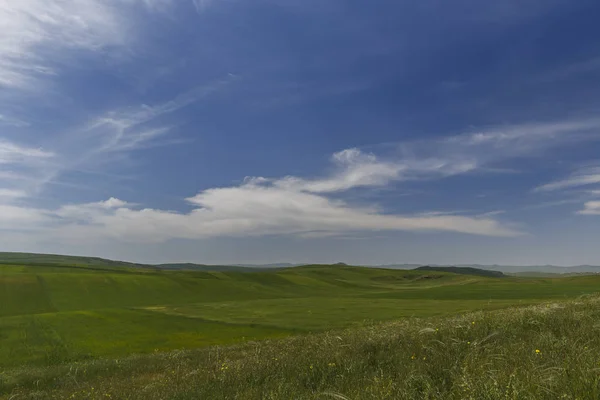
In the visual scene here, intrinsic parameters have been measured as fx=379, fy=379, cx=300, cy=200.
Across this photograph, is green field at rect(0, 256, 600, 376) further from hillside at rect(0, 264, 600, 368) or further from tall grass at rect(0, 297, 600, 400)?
tall grass at rect(0, 297, 600, 400)

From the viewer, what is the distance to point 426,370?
7.95m

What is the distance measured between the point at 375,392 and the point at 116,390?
9049 mm

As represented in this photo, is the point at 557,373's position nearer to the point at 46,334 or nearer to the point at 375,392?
the point at 375,392

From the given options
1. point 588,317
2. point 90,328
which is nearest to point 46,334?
point 90,328

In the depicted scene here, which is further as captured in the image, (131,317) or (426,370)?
(131,317)

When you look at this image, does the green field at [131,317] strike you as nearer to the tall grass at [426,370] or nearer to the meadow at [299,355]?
the meadow at [299,355]

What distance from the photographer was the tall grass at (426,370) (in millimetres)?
5652

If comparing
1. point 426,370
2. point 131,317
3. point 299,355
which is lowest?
point 131,317

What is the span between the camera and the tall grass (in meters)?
5.65

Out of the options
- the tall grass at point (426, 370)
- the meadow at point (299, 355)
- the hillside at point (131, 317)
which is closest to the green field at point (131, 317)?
the hillside at point (131, 317)

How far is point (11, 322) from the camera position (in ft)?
164

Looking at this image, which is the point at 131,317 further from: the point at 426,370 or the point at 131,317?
the point at 426,370

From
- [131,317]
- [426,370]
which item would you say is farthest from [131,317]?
[426,370]

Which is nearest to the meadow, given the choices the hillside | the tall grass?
the tall grass
